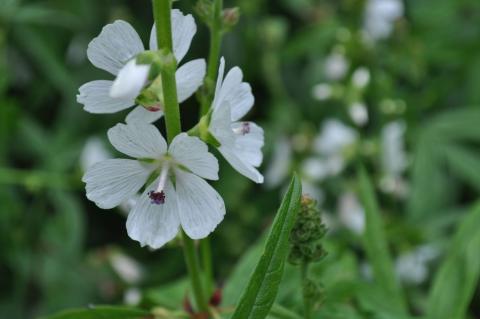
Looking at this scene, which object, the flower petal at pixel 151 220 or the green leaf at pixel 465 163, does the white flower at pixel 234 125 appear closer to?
the flower petal at pixel 151 220

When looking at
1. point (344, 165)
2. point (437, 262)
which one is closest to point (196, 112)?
point (344, 165)

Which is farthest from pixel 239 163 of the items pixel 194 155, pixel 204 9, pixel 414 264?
pixel 414 264

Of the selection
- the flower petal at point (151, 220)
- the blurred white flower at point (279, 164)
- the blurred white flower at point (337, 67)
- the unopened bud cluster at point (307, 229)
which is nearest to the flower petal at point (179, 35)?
the flower petal at point (151, 220)

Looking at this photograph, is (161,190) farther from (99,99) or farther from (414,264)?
(414,264)

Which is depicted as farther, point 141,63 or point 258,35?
point 258,35

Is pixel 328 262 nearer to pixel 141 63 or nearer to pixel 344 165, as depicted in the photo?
pixel 141 63

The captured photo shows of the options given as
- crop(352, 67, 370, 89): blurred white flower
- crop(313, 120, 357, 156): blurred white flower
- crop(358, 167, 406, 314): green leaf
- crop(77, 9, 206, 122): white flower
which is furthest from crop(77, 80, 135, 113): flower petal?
crop(313, 120, 357, 156): blurred white flower

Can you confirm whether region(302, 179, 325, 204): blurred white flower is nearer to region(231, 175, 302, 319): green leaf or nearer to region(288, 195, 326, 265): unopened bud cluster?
region(288, 195, 326, 265): unopened bud cluster
